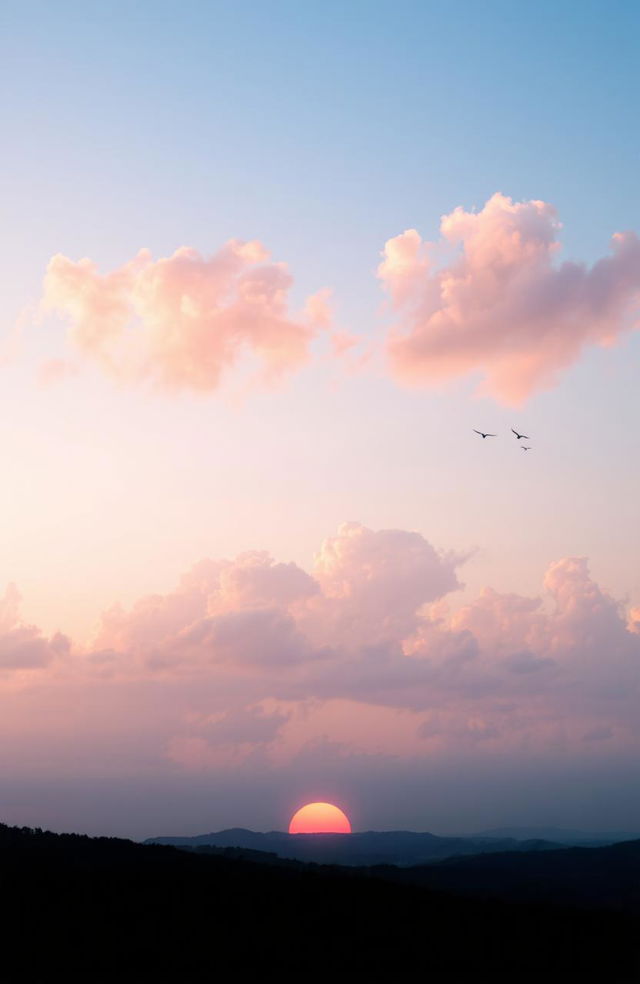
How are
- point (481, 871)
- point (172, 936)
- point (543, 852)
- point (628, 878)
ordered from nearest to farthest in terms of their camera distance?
1. point (172, 936)
2. point (628, 878)
3. point (481, 871)
4. point (543, 852)

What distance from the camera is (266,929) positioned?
6988 centimetres

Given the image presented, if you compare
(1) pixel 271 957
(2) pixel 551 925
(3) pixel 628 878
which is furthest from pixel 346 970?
(3) pixel 628 878

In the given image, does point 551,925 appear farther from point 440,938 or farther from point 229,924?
point 229,924

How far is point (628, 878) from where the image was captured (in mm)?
130750

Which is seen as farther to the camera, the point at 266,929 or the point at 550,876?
the point at 550,876

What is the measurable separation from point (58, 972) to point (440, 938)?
1268 inches

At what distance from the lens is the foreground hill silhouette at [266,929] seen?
60.7m

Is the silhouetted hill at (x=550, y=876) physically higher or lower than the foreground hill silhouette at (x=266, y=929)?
→ lower

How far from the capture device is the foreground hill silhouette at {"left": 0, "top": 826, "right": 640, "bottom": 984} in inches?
2388

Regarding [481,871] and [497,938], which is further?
[481,871]

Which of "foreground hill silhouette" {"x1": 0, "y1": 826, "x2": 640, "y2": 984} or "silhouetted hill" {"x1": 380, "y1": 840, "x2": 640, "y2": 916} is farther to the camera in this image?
"silhouetted hill" {"x1": 380, "y1": 840, "x2": 640, "y2": 916}

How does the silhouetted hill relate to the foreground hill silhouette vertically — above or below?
below

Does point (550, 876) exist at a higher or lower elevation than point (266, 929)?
lower

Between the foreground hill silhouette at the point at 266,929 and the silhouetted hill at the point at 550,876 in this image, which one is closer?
the foreground hill silhouette at the point at 266,929
